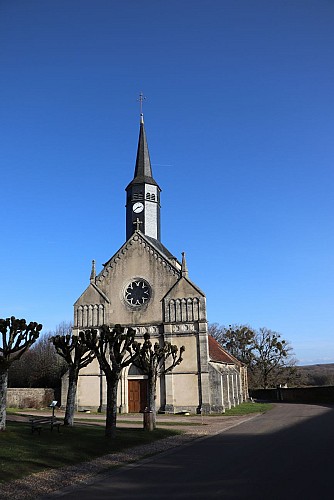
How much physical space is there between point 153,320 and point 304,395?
2458 cm

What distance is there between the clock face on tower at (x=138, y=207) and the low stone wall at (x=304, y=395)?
2761 cm

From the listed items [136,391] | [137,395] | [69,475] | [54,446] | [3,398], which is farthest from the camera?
[136,391]

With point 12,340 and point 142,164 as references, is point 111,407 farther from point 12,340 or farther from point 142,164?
point 142,164

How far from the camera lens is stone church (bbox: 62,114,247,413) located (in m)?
32.6

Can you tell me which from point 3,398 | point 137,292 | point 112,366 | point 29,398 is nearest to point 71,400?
point 112,366

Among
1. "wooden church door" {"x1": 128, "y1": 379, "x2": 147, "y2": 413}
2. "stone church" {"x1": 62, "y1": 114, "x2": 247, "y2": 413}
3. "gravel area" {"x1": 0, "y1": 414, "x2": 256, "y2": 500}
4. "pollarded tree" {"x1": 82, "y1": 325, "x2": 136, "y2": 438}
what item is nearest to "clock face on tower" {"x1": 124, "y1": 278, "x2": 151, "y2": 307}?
"stone church" {"x1": 62, "y1": 114, "x2": 247, "y2": 413}

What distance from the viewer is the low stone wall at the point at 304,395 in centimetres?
4689

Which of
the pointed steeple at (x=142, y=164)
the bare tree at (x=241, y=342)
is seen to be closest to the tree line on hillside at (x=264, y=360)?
the bare tree at (x=241, y=342)

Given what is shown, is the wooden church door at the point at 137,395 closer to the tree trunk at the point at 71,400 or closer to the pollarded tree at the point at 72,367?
the pollarded tree at the point at 72,367

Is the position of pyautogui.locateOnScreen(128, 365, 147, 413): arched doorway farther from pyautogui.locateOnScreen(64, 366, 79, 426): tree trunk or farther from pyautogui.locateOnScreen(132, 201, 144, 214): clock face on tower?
pyautogui.locateOnScreen(132, 201, 144, 214): clock face on tower

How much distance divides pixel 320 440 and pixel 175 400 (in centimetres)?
1708

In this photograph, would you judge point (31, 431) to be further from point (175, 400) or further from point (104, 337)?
point (175, 400)

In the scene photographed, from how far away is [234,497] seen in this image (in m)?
8.60

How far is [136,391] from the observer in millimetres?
34531
